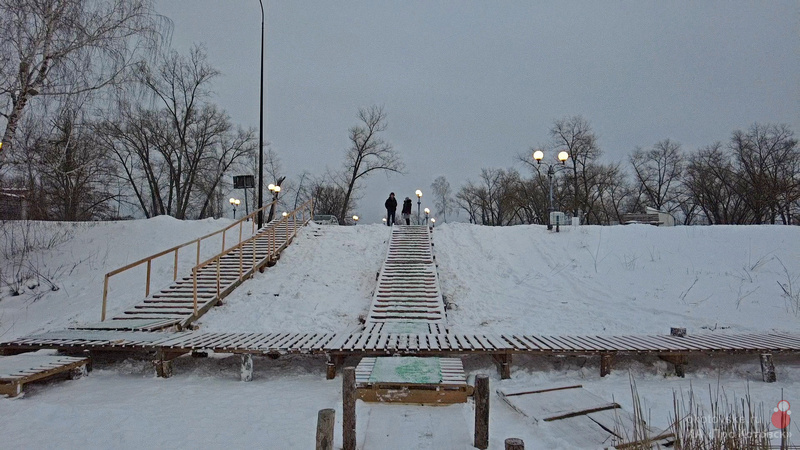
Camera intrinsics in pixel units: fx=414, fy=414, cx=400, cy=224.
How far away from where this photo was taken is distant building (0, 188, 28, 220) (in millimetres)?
11227

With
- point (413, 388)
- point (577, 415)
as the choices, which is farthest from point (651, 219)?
point (413, 388)

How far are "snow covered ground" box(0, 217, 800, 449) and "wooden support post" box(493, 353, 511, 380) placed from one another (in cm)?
17

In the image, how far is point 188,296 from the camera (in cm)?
1004

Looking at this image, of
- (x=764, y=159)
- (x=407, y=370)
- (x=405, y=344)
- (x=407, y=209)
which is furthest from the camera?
(x=764, y=159)

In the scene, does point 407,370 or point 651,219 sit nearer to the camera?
point 407,370

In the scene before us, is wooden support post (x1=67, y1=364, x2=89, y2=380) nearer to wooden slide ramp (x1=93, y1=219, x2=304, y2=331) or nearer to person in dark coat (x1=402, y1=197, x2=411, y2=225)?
wooden slide ramp (x1=93, y1=219, x2=304, y2=331)

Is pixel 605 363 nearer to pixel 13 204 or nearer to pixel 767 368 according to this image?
pixel 767 368

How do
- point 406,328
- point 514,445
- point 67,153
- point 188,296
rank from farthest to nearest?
point 67,153 → point 188,296 → point 406,328 → point 514,445

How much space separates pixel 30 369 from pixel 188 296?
14.4 ft

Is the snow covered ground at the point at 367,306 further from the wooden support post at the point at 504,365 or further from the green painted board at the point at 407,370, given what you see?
the green painted board at the point at 407,370

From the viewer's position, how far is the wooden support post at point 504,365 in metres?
6.16

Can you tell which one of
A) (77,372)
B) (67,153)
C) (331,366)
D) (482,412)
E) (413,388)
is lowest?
(77,372)

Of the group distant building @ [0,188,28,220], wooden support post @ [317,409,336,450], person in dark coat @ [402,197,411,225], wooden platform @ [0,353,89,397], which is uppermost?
person in dark coat @ [402,197,411,225]

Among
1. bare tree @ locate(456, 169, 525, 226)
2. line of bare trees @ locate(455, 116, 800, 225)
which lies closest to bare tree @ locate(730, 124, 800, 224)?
line of bare trees @ locate(455, 116, 800, 225)
